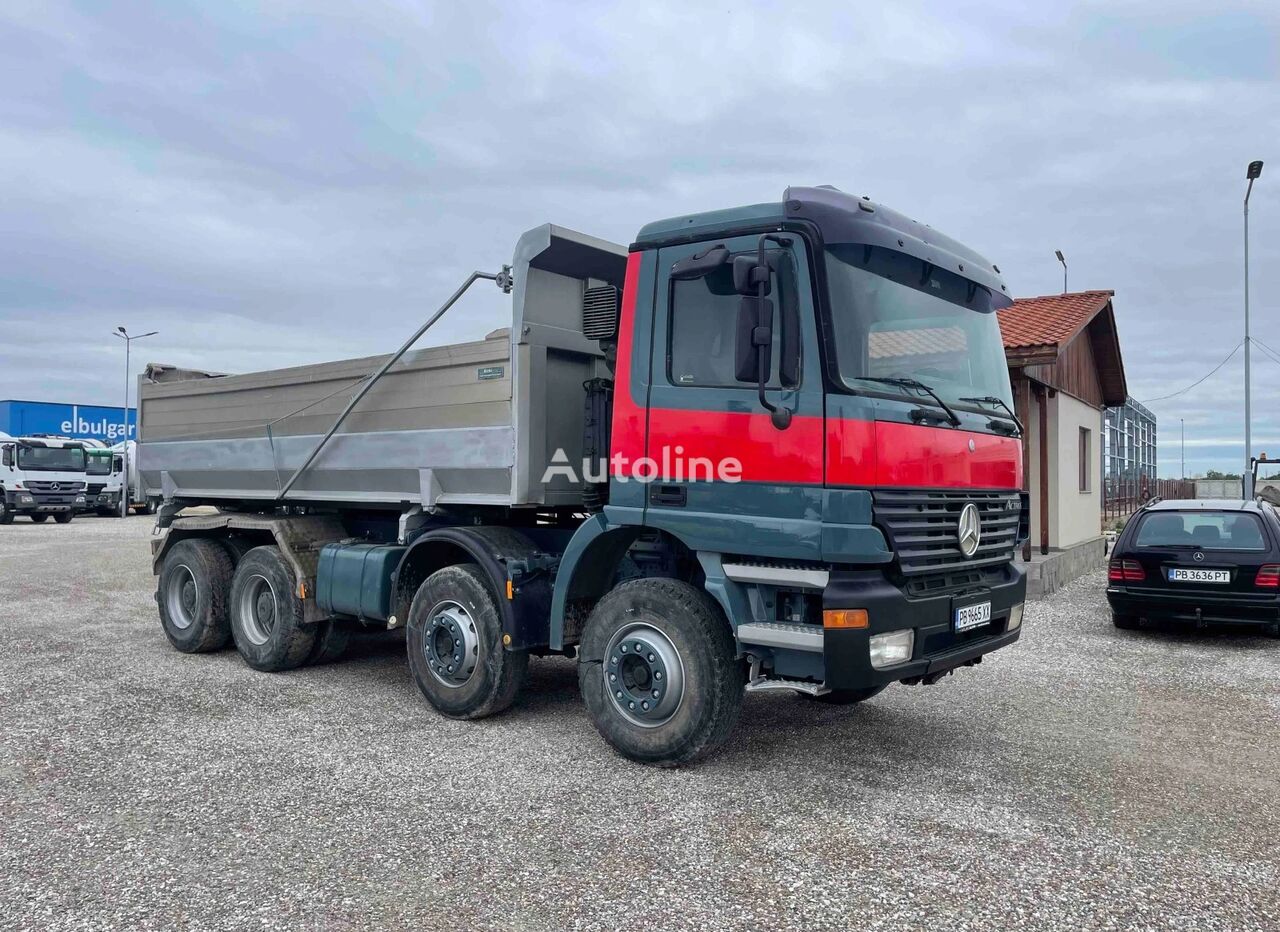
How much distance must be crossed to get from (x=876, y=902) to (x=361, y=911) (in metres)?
1.86

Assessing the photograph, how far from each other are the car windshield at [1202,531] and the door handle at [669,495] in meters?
6.51

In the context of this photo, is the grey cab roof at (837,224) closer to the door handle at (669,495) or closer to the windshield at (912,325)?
the windshield at (912,325)

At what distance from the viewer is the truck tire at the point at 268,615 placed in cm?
721

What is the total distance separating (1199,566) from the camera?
8.91 m

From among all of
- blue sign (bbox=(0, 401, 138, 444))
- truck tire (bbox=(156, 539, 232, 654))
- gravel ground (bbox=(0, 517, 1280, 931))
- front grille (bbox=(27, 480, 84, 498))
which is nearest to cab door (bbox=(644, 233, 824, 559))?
gravel ground (bbox=(0, 517, 1280, 931))

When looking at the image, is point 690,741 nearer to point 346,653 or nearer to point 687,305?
point 687,305

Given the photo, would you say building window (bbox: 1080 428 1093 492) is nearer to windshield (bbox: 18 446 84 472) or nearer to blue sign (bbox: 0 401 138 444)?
windshield (bbox: 18 446 84 472)

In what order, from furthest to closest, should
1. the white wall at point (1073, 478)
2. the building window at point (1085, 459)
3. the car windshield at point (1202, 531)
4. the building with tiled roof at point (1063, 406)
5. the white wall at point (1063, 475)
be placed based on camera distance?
the building window at point (1085, 459)
the white wall at point (1073, 478)
the white wall at point (1063, 475)
the building with tiled roof at point (1063, 406)
the car windshield at point (1202, 531)

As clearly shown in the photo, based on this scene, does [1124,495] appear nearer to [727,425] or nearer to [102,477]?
[727,425]

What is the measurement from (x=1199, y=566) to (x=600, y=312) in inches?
258

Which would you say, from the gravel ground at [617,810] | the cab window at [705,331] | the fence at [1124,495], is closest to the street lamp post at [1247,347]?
the fence at [1124,495]

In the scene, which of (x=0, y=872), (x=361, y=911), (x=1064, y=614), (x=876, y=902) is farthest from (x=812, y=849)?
(x=1064, y=614)

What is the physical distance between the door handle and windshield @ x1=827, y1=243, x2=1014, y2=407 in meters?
1.03

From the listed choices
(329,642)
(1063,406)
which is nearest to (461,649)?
(329,642)
